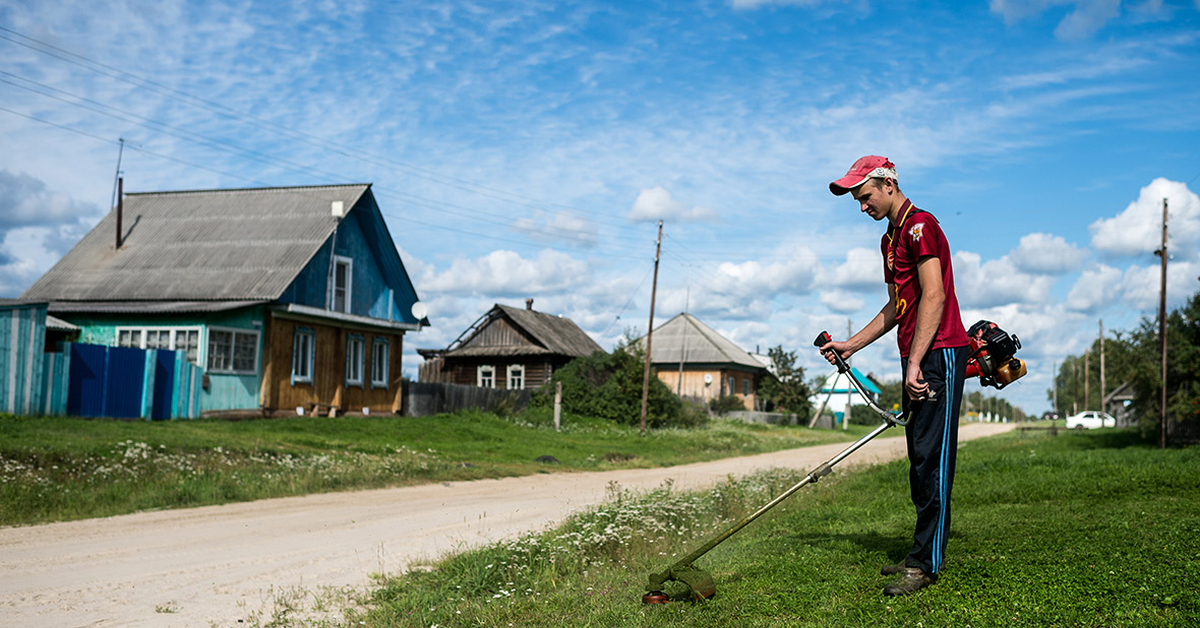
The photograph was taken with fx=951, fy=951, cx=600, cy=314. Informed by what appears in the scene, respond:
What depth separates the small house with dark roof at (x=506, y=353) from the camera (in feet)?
157

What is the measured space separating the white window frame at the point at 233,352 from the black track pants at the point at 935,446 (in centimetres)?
2376

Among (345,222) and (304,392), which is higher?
(345,222)

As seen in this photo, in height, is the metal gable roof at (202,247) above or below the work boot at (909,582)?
above

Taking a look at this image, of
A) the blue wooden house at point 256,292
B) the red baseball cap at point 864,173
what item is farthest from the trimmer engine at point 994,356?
the blue wooden house at point 256,292

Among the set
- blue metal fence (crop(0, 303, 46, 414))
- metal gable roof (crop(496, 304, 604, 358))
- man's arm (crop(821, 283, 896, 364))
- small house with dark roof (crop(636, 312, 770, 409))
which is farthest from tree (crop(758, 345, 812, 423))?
man's arm (crop(821, 283, 896, 364))

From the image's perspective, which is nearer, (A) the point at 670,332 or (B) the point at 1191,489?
(B) the point at 1191,489

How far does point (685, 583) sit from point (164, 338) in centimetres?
2443

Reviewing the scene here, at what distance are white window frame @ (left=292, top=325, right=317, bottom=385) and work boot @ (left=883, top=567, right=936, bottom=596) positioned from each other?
25.6m

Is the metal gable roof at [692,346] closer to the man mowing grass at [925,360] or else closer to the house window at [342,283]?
the house window at [342,283]

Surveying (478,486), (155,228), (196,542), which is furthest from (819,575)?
(155,228)

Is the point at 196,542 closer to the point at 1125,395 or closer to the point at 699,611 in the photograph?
the point at 699,611

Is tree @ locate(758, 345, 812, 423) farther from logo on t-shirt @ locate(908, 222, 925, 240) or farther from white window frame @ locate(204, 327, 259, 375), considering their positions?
logo on t-shirt @ locate(908, 222, 925, 240)

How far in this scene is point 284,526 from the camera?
1124 cm

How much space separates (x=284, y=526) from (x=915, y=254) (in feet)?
27.8
